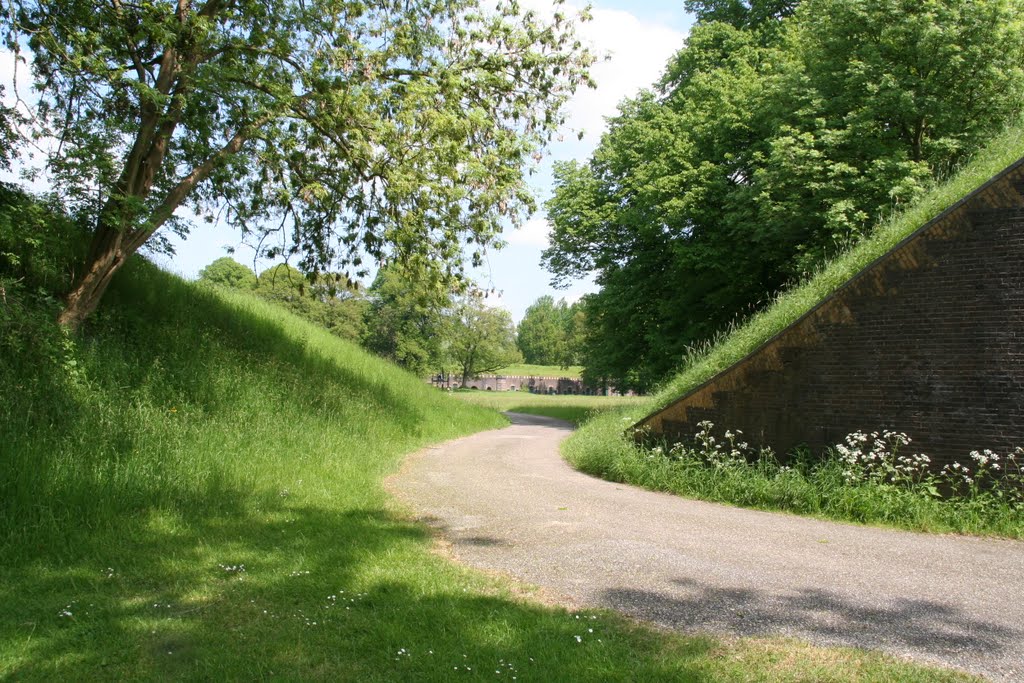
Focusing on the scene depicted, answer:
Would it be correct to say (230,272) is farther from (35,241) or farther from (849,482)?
(849,482)

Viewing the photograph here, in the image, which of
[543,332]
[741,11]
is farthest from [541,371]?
[741,11]

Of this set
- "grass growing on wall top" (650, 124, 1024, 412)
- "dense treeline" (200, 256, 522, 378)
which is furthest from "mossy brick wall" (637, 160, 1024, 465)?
"dense treeline" (200, 256, 522, 378)

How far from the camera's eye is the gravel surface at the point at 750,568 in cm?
A: 462

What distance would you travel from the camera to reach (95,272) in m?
10.8

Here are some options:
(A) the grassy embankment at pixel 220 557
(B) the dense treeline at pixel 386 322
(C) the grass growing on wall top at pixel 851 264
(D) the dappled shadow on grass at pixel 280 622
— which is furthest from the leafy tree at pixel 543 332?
(D) the dappled shadow on grass at pixel 280 622

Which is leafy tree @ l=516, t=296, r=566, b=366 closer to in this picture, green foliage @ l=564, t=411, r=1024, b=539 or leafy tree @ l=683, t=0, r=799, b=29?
leafy tree @ l=683, t=0, r=799, b=29

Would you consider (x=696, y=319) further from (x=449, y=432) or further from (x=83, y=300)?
(x=83, y=300)

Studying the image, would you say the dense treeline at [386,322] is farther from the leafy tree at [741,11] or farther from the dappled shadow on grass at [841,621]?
the dappled shadow on grass at [841,621]

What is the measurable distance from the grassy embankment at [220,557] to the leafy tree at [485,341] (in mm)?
60312

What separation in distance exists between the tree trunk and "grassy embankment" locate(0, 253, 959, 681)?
0.39 m

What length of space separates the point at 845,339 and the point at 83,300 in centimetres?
1093

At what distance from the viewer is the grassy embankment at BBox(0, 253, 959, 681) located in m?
4.03

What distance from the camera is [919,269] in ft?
29.1

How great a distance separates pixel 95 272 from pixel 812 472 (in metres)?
10.6
